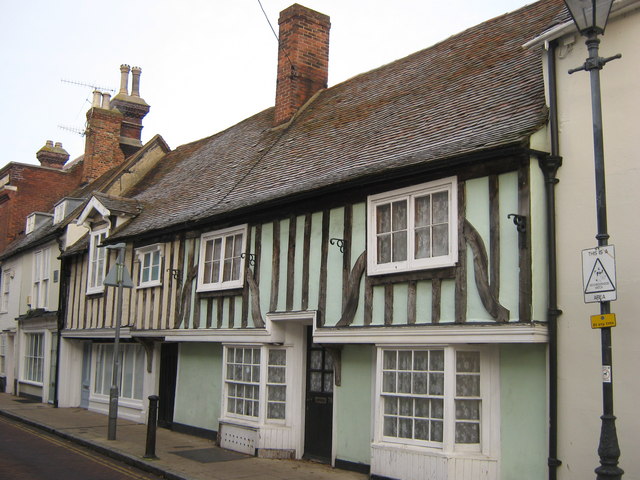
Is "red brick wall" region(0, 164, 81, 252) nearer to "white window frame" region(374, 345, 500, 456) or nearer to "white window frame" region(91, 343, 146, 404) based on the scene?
"white window frame" region(91, 343, 146, 404)

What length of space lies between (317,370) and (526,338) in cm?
458

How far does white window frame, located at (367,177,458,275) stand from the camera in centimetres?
905

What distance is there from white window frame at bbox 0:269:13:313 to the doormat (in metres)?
16.4

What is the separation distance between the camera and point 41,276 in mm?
22781

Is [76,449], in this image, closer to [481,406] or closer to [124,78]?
[481,406]

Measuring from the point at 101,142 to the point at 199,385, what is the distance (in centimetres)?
1389

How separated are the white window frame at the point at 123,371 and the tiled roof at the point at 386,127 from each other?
2959mm

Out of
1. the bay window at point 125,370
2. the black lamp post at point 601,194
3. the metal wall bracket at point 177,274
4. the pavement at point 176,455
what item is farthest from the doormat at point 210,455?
the black lamp post at point 601,194

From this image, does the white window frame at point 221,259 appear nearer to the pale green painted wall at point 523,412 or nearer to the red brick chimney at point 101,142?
the pale green painted wall at point 523,412

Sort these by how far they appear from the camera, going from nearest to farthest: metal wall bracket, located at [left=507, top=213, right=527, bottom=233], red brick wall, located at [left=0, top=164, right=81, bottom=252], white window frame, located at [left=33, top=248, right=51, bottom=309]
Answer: metal wall bracket, located at [left=507, top=213, right=527, bottom=233]
white window frame, located at [left=33, top=248, right=51, bottom=309]
red brick wall, located at [left=0, top=164, right=81, bottom=252]

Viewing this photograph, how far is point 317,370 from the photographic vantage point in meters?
11.8

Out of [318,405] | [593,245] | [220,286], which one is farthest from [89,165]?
[593,245]

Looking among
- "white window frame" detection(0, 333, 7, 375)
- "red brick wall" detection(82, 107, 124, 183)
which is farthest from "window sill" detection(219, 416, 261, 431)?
"white window frame" detection(0, 333, 7, 375)

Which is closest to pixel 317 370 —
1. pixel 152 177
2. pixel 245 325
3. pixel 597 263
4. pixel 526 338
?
pixel 245 325
